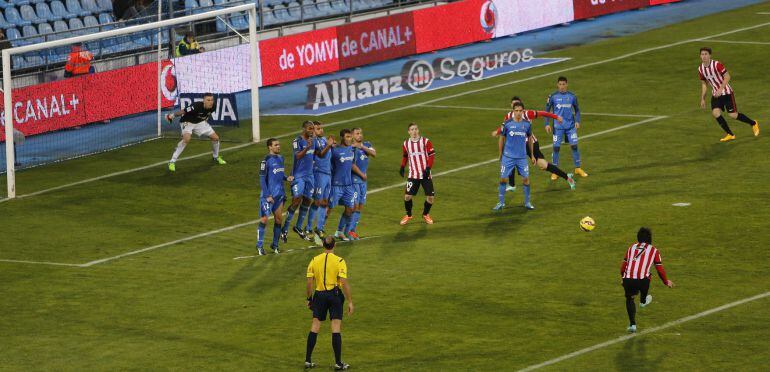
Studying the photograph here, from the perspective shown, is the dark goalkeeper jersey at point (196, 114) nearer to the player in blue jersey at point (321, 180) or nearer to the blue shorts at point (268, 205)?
the player in blue jersey at point (321, 180)

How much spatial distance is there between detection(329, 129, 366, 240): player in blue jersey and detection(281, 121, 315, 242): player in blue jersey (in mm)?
447

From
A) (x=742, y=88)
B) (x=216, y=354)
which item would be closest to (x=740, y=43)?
(x=742, y=88)

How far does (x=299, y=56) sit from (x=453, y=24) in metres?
7.58

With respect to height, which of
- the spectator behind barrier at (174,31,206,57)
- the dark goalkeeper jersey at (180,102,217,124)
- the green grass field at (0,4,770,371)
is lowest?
the green grass field at (0,4,770,371)

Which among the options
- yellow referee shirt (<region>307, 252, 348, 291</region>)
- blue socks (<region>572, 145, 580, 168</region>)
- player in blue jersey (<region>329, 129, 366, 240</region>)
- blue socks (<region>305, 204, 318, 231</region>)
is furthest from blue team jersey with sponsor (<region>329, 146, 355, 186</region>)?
yellow referee shirt (<region>307, 252, 348, 291</region>)

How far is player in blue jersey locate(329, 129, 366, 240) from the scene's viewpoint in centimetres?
2706

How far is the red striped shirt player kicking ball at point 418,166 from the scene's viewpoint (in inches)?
1102

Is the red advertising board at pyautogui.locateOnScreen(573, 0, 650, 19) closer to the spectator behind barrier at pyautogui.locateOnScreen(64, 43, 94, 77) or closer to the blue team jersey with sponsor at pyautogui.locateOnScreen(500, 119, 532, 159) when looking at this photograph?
the spectator behind barrier at pyautogui.locateOnScreen(64, 43, 94, 77)

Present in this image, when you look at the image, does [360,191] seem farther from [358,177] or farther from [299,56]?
[299,56]

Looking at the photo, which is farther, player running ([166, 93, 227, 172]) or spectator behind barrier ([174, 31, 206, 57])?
spectator behind barrier ([174, 31, 206, 57])

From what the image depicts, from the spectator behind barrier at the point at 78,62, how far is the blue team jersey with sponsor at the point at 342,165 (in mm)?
13119

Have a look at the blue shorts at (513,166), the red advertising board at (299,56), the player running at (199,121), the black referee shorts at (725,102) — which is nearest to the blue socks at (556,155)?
the blue shorts at (513,166)

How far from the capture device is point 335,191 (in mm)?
27281

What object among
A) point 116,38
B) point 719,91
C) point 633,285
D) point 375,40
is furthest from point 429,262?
point 375,40
